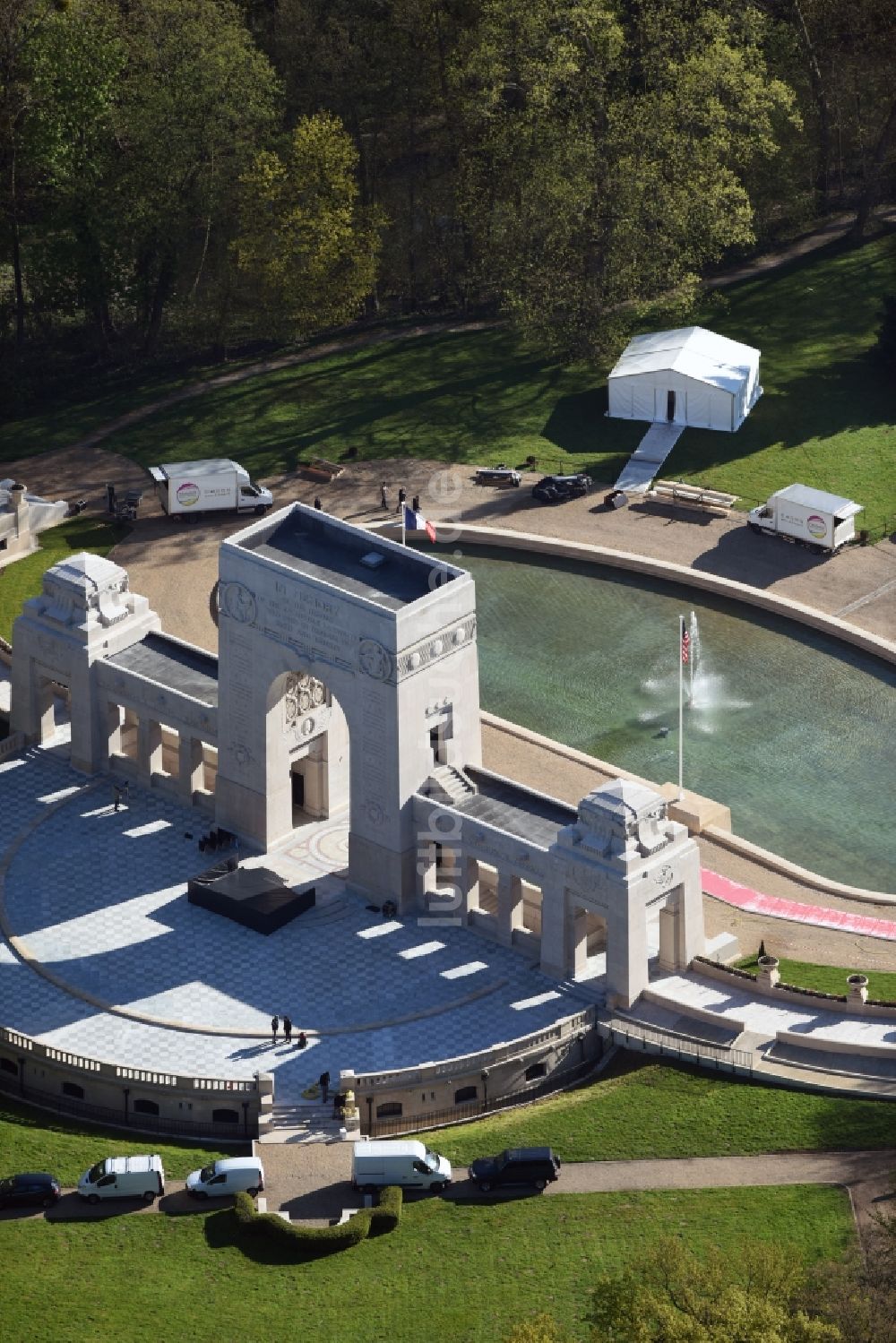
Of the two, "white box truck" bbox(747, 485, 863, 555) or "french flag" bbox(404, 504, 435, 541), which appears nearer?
"french flag" bbox(404, 504, 435, 541)

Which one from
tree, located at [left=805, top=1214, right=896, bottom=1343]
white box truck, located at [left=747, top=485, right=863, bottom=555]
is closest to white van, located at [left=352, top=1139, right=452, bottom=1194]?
tree, located at [left=805, top=1214, right=896, bottom=1343]

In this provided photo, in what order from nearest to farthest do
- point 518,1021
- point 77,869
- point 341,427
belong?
point 518,1021, point 77,869, point 341,427

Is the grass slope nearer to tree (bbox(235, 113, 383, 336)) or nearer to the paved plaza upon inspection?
tree (bbox(235, 113, 383, 336))

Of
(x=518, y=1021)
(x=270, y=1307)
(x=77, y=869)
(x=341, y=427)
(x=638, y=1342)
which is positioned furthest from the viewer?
(x=341, y=427)

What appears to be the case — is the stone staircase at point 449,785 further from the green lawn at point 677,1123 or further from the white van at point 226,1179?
the white van at point 226,1179

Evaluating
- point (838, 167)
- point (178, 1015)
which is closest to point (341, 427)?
point (838, 167)

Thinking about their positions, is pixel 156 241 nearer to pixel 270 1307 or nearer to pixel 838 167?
pixel 838 167

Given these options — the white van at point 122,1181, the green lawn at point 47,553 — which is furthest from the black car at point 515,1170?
the green lawn at point 47,553
